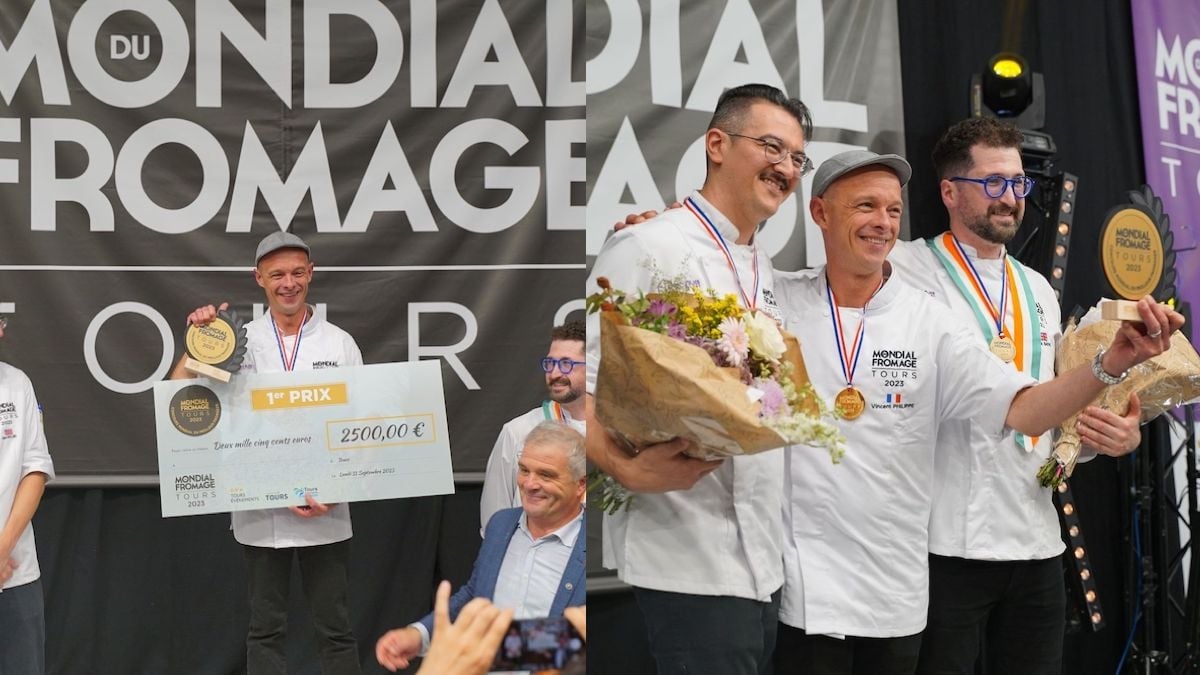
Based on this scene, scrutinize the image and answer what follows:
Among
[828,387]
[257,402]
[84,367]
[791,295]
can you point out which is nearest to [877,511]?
[828,387]

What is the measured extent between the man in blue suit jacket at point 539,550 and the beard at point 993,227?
54.8 inches

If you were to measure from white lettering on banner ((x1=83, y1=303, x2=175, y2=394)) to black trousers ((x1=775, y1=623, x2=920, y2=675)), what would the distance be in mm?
1998

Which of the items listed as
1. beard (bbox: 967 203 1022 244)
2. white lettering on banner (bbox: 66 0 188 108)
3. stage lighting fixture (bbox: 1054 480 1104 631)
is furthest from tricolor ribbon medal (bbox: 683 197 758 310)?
white lettering on banner (bbox: 66 0 188 108)

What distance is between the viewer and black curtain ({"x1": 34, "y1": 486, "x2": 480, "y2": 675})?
321 centimetres

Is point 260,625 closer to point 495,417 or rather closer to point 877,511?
point 495,417

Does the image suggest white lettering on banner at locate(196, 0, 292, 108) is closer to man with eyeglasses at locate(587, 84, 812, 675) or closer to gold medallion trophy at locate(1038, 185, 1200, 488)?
man with eyeglasses at locate(587, 84, 812, 675)

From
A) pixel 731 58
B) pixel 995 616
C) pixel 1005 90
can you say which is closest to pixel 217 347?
pixel 731 58

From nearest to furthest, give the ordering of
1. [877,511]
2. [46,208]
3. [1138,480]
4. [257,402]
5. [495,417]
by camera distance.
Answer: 1. [877,511]
2. [257,402]
3. [46,208]
4. [495,417]
5. [1138,480]

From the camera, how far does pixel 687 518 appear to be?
1.78 metres

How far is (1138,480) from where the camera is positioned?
3.65 meters

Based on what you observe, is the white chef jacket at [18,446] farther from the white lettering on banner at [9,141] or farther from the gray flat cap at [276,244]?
the gray flat cap at [276,244]

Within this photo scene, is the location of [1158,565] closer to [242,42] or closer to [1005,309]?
[1005,309]

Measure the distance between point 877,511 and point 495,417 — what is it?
1.38 m

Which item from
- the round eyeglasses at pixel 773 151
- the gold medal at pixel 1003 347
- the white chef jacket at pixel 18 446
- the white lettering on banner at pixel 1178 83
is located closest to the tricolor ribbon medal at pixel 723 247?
the round eyeglasses at pixel 773 151
